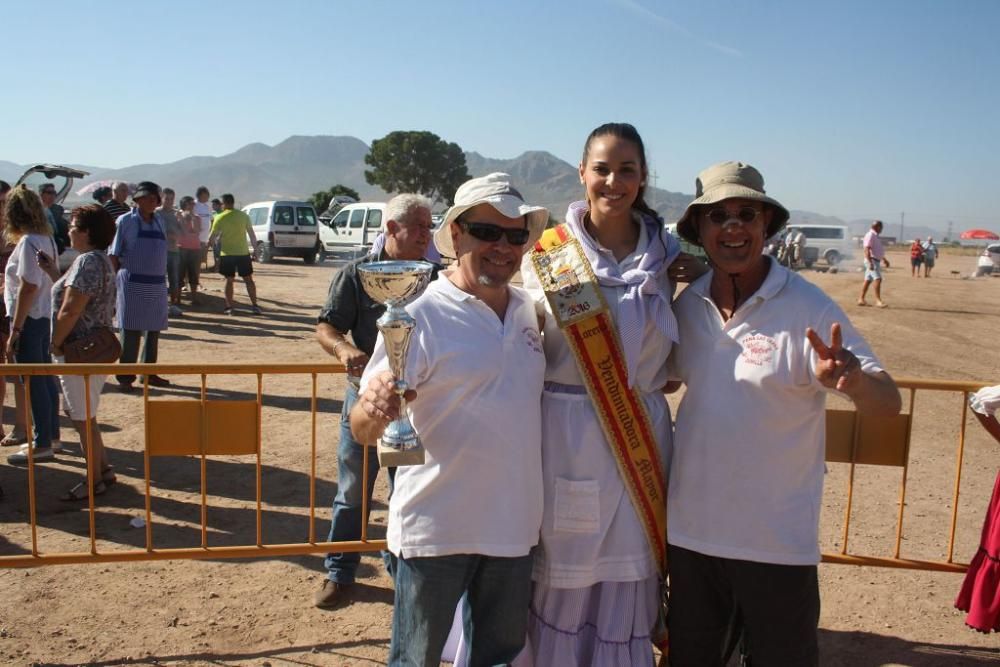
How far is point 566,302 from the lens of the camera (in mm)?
2410

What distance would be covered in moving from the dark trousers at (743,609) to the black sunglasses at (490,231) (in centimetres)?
112

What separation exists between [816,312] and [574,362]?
0.73m

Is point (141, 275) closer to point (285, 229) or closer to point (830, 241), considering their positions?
point (285, 229)

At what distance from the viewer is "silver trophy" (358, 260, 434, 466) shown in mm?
1958

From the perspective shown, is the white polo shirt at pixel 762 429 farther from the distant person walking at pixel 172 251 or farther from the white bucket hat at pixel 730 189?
the distant person walking at pixel 172 251

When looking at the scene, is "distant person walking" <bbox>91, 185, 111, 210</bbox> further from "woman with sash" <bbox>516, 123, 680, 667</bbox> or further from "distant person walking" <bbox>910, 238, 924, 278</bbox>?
"distant person walking" <bbox>910, 238, 924, 278</bbox>

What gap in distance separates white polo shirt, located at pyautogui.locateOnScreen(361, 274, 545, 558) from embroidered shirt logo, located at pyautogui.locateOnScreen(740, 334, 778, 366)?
653 mm

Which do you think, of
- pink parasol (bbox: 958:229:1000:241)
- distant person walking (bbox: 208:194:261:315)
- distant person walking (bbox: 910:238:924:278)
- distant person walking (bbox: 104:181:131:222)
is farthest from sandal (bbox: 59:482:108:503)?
pink parasol (bbox: 958:229:1000:241)

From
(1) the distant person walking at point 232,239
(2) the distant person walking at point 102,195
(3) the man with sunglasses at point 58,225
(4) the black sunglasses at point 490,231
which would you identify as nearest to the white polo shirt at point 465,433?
(4) the black sunglasses at point 490,231

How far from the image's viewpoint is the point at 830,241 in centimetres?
3447

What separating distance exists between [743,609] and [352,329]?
2.06m

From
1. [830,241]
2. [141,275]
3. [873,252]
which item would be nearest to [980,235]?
[830,241]

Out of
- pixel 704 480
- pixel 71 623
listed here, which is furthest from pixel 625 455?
pixel 71 623

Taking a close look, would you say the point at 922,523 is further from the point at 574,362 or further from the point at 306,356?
the point at 306,356
